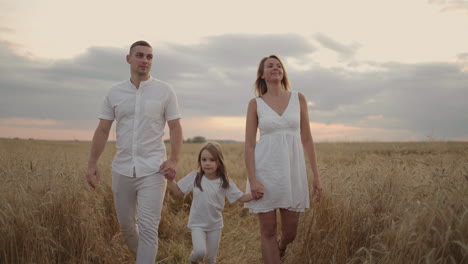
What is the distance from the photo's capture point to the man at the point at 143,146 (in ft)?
14.7

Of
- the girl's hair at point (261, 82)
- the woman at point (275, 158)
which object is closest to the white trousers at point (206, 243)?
the woman at point (275, 158)

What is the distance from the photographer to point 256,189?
13.8ft

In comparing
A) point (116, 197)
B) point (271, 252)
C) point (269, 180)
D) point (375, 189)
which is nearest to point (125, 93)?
point (116, 197)

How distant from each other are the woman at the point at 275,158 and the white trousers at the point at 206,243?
639mm

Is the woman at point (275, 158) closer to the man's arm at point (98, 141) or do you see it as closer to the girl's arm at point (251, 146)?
the girl's arm at point (251, 146)

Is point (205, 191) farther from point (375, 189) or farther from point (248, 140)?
point (375, 189)

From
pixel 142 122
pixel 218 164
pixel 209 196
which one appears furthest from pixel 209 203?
pixel 142 122

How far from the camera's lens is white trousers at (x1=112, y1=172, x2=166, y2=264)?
443 cm

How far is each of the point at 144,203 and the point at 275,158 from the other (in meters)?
1.51

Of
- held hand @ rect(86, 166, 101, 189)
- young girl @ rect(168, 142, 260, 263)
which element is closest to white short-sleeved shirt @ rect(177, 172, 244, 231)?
young girl @ rect(168, 142, 260, 263)

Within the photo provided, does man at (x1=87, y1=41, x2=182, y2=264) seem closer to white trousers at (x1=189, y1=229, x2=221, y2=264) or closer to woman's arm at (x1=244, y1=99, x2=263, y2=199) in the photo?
white trousers at (x1=189, y1=229, x2=221, y2=264)

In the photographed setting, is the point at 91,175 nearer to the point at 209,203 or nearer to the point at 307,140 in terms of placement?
the point at 209,203

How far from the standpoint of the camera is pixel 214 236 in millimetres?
4770

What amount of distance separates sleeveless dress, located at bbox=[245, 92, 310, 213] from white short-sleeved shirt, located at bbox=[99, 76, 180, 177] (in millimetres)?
1066
